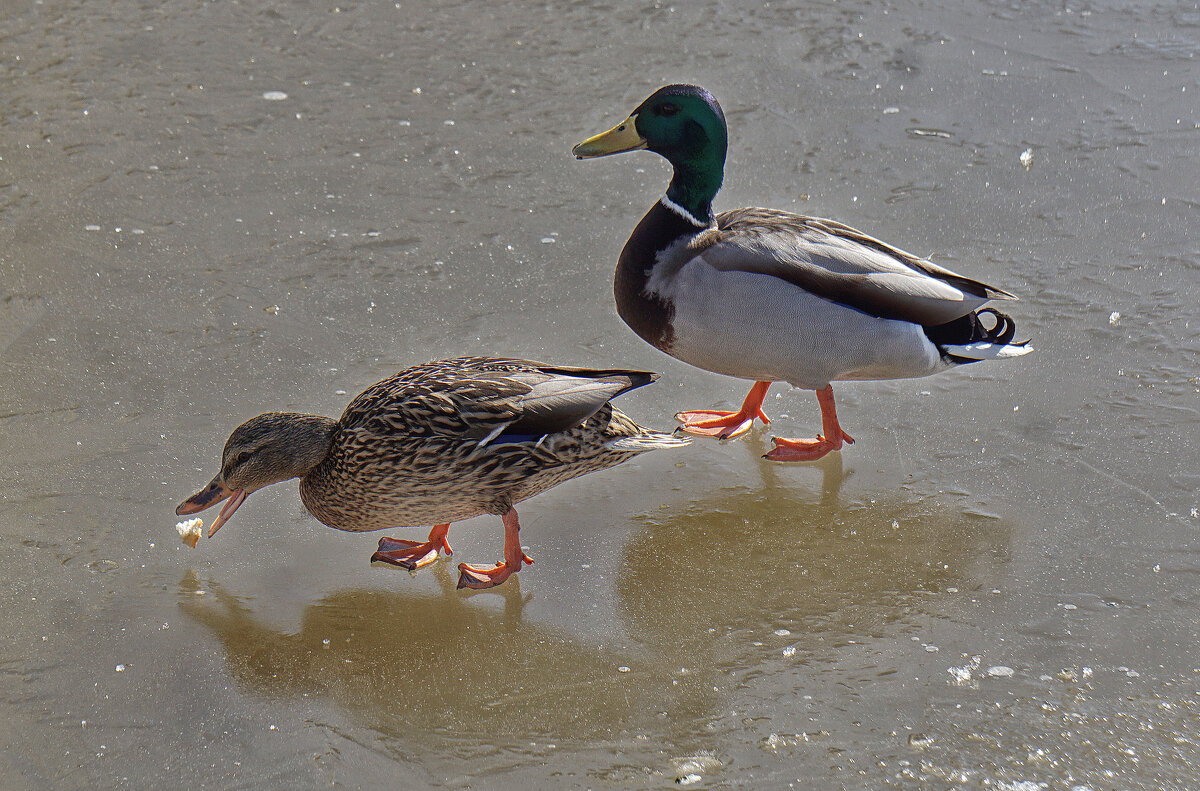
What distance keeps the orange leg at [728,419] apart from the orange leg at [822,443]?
0.19 m

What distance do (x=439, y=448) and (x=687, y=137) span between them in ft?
5.11

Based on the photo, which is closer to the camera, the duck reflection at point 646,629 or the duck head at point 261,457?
the duck reflection at point 646,629

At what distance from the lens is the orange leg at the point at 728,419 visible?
4.12 m

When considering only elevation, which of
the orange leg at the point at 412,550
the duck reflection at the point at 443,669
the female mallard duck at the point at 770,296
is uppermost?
the female mallard duck at the point at 770,296

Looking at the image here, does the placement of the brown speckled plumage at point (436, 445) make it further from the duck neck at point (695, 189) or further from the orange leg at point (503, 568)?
the duck neck at point (695, 189)

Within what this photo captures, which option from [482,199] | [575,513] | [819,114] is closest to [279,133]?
[482,199]

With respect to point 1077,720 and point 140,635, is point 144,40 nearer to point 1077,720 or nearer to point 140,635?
point 140,635

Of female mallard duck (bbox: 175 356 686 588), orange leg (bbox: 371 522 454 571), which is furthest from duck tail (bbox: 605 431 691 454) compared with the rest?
orange leg (bbox: 371 522 454 571)

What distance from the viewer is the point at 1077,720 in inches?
113

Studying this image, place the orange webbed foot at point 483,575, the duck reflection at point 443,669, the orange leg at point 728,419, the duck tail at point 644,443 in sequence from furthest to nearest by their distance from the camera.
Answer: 1. the orange leg at point 728,419
2. the duck tail at point 644,443
3. the orange webbed foot at point 483,575
4. the duck reflection at point 443,669

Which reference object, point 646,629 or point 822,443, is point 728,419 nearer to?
point 822,443

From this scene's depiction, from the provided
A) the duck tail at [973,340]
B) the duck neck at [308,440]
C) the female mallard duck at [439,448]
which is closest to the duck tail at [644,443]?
the female mallard duck at [439,448]

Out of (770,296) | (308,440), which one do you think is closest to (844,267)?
(770,296)

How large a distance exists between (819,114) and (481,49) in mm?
1981
